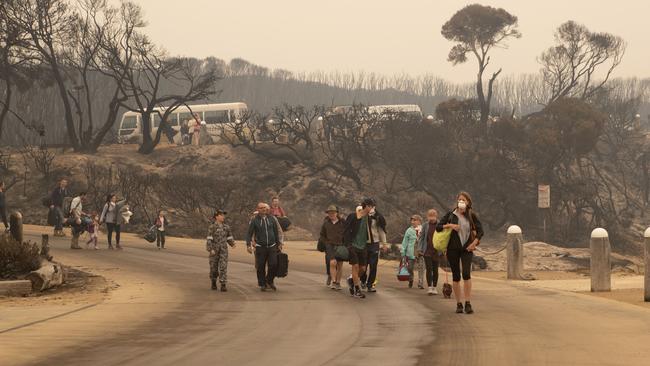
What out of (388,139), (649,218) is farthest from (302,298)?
(649,218)

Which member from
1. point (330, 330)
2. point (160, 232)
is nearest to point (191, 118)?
point (160, 232)

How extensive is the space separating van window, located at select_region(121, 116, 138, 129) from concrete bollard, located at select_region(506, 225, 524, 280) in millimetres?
53277

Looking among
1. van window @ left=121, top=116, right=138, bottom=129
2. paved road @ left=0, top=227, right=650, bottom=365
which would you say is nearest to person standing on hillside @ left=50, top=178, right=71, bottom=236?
paved road @ left=0, top=227, right=650, bottom=365

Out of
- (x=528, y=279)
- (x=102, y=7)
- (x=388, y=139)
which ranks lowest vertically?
(x=528, y=279)

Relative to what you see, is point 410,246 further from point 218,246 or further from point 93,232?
point 93,232

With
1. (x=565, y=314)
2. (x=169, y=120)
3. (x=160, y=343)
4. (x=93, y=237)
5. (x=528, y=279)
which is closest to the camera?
(x=160, y=343)

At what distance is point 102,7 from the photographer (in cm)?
6506

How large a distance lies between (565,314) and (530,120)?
46.6m

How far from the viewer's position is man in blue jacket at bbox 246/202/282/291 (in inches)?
778

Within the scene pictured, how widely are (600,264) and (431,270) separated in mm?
3223

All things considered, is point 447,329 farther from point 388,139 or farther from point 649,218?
point 649,218

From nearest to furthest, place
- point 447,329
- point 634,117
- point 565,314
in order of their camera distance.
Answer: point 447,329
point 565,314
point 634,117

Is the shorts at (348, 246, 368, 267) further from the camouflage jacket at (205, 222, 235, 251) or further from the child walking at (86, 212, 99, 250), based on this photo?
the child walking at (86, 212, 99, 250)

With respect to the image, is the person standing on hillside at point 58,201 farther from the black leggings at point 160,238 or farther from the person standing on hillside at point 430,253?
the person standing on hillside at point 430,253
